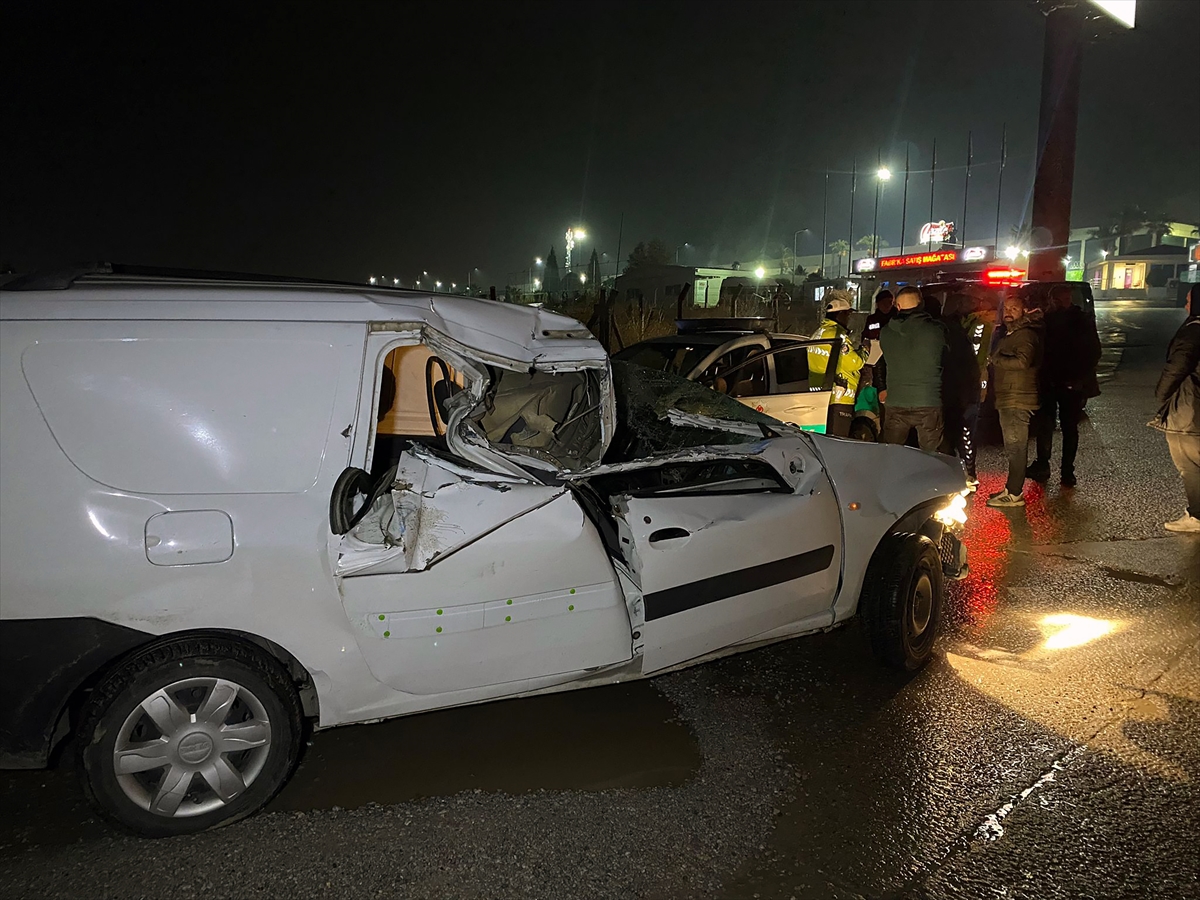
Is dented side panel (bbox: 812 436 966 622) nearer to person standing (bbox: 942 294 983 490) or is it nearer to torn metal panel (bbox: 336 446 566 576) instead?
torn metal panel (bbox: 336 446 566 576)

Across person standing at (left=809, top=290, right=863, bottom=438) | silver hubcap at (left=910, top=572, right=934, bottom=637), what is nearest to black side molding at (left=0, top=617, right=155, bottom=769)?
silver hubcap at (left=910, top=572, right=934, bottom=637)

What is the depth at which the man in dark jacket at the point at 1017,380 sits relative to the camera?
7.25 meters

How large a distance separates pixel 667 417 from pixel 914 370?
11.5ft

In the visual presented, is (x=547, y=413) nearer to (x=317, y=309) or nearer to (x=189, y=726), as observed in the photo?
(x=317, y=309)

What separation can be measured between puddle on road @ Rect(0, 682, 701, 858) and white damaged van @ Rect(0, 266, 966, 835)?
26cm

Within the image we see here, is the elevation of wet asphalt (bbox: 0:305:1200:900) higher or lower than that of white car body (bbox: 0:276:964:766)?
lower

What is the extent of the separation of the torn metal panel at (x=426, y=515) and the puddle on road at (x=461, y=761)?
90 cm

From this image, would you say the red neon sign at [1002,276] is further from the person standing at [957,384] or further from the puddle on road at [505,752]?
the puddle on road at [505,752]

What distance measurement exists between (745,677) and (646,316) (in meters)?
16.1

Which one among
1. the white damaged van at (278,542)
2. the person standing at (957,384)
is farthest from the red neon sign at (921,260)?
the white damaged van at (278,542)

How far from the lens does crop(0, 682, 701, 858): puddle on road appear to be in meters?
2.99

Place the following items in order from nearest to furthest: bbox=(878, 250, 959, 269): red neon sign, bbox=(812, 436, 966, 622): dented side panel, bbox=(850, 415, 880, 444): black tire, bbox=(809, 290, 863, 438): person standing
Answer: bbox=(812, 436, 966, 622): dented side panel, bbox=(809, 290, 863, 438): person standing, bbox=(850, 415, 880, 444): black tire, bbox=(878, 250, 959, 269): red neon sign

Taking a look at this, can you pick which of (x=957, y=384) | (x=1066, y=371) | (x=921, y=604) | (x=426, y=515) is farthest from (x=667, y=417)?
(x=1066, y=371)

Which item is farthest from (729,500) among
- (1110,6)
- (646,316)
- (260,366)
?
(1110,6)
